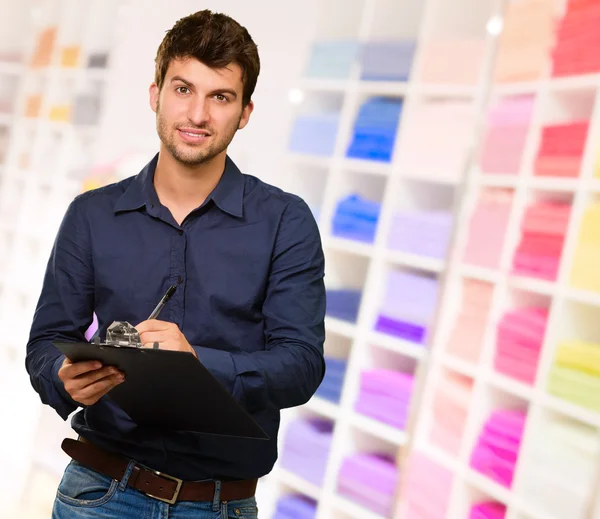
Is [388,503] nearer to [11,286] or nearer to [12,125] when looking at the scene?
[11,286]

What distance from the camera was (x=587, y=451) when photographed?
93.6 inches

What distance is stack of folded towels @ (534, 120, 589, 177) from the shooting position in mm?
2562

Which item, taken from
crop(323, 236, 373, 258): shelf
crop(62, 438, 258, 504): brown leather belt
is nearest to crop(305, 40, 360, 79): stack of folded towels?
crop(323, 236, 373, 258): shelf

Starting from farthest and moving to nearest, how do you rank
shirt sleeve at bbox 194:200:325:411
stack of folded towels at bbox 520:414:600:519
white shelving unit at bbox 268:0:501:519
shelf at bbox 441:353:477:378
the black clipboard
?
white shelving unit at bbox 268:0:501:519
shelf at bbox 441:353:477:378
stack of folded towels at bbox 520:414:600:519
shirt sleeve at bbox 194:200:325:411
the black clipboard

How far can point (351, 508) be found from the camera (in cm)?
332

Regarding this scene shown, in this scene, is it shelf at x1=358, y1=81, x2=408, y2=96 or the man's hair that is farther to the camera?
shelf at x1=358, y1=81, x2=408, y2=96

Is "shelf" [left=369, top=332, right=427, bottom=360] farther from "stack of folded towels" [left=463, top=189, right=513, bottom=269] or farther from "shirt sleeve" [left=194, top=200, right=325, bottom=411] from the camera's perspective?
"shirt sleeve" [left=194, top=200, right=325, bottom=411]

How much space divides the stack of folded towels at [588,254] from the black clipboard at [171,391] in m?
1.36

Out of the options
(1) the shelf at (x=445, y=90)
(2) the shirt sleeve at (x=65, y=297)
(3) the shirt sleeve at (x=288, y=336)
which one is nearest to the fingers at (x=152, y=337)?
(3) the shirt sleeve at (x=288, y=336)

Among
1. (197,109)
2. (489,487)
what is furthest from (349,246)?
(197,109)

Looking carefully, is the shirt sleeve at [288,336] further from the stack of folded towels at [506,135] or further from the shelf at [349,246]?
the shelf at [349,246]

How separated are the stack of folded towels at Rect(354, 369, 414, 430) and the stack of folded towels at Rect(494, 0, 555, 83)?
110 centimetres

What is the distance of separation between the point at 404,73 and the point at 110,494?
216 centimetres

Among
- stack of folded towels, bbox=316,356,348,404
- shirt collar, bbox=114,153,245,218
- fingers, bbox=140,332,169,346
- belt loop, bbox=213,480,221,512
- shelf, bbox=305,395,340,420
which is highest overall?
shirt collar, bbox=114,153,245,218
